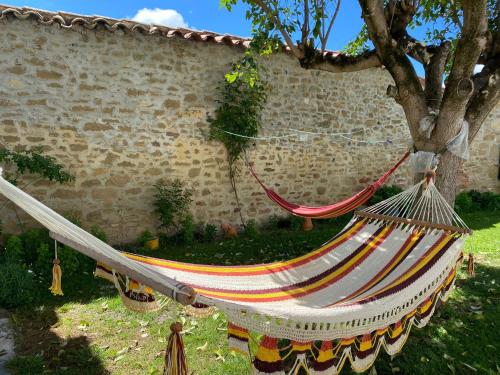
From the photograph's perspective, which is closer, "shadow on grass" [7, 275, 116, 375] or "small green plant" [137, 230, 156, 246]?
"shadow on grass" [7, 275, 116, 375]

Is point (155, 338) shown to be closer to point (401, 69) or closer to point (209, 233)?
point (209, 233)

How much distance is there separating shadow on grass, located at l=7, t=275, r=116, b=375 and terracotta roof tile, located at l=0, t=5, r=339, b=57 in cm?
259

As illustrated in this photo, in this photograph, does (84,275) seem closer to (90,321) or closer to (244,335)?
(90,321)

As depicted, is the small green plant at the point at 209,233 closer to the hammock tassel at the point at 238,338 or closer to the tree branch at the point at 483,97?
the tree branch at the point at 483,97

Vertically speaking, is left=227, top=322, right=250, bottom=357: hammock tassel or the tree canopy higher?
the tree canopy

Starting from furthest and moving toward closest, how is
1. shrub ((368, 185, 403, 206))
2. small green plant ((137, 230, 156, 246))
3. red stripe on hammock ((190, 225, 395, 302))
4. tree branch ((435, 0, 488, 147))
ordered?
shrub ((368, 185, 403, 206)), small green plant ((137, 230, 156, 246)), tree branch ((435, 0, 488, 147)), red stripe on hammock ((190, 225, 395, 302))

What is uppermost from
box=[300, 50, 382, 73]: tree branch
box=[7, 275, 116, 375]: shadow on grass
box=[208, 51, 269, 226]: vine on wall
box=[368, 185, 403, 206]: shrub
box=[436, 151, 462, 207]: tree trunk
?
box=[300, 50, 382, 73]: tree branch

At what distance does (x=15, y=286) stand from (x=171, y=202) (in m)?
1.93

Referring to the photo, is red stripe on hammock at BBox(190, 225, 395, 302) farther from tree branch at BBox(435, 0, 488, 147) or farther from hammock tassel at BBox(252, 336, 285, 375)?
tree branch at BBox(435, 0, 488, 147)

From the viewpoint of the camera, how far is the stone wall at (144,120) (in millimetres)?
4004


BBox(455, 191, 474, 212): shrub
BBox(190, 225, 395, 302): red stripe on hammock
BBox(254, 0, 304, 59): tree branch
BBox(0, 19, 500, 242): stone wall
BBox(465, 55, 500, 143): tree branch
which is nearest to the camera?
BBox(190, 225, 395, 302): red stripe on hammock

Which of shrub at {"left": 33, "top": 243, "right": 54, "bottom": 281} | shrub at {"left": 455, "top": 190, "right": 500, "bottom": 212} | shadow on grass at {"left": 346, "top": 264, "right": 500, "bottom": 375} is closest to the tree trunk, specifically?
shadow on grass at {"left": 346, "top": 264, "right": 500, "bottom": 375}

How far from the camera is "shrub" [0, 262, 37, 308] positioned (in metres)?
2.98

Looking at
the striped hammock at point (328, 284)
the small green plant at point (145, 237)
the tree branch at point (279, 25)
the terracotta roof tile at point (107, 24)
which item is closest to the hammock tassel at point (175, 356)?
the striped hammock at point (328, 284)
